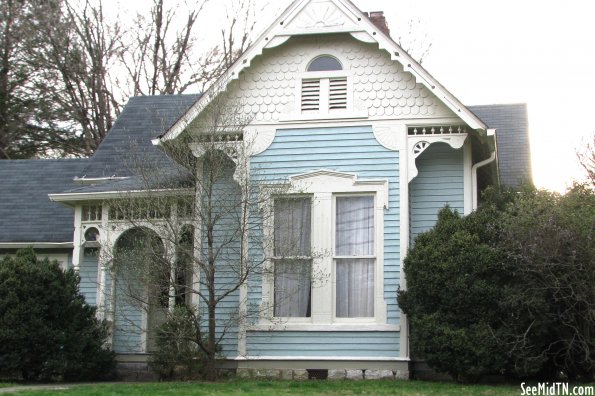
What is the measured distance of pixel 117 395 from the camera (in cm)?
1206

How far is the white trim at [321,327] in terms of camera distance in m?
14.8

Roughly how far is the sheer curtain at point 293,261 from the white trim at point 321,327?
0.24 meters

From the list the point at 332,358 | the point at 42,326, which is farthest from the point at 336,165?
the point at 42,326

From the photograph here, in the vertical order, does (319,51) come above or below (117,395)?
above

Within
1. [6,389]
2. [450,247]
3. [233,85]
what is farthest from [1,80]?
[450,247]

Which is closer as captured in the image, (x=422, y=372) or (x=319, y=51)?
(x=422, y=372)

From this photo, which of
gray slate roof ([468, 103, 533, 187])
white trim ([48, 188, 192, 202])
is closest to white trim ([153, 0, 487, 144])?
white trim ([48, 188, 192, 202])

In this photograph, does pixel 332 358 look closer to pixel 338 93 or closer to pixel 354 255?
pixel 354 255

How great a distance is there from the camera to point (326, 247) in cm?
1520

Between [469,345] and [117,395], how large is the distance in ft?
17.8

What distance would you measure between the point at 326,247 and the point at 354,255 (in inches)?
21.1

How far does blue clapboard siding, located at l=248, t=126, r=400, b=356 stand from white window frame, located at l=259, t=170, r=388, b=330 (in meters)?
0.12

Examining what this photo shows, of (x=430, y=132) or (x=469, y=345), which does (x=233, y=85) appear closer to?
(x=430, y=132)

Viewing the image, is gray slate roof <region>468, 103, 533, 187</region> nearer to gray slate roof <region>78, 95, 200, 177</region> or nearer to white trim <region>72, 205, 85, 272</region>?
gray slate roof <region>78, 95, 200, 177</region>
